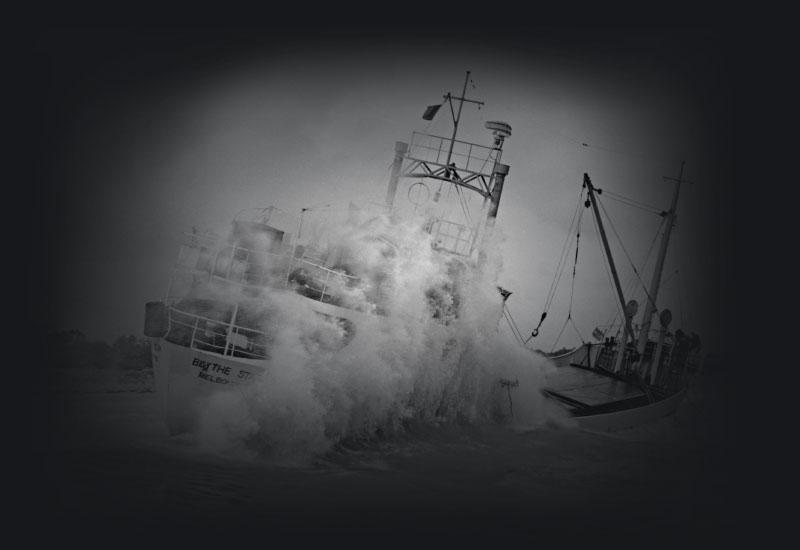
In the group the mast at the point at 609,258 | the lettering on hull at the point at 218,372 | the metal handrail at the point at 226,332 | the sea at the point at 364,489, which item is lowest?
the sea at the point at 364,489

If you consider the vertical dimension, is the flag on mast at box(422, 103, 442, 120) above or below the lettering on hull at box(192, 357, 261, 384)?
above

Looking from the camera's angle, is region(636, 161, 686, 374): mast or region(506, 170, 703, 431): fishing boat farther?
region(636, 161, 686, 374): mast

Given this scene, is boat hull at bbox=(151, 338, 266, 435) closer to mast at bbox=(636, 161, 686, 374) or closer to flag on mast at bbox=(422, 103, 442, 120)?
flag on mast at bbox=(422, 103, 442, 120)

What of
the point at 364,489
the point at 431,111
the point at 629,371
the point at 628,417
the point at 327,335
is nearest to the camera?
the point at 364,489

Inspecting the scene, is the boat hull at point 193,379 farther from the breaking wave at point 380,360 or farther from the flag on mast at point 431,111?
the flag on mast at point 431,111

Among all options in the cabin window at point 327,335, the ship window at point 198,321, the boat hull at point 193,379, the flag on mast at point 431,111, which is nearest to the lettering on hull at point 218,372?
the boat hull at point 193,379

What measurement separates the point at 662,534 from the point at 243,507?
31.1 ft

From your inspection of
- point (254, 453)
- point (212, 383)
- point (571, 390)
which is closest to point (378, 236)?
point (212, 383)

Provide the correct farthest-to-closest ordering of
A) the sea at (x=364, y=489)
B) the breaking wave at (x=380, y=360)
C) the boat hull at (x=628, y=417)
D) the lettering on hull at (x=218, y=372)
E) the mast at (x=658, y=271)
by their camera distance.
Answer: the mast at (x=658, y=271) → the boat hull at (x=628, y=417) → the lettering on hull at (x=218, y=372) → the breaking wave at (x=380, y=360) → the sea at (x=364, y=489)

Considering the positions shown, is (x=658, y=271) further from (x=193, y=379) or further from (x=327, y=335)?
(x=193, y=379)

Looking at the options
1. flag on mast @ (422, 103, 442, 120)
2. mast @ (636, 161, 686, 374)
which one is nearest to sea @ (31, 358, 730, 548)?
flag on mast @ (422, 103, 442, 120)

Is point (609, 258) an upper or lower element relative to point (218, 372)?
upper

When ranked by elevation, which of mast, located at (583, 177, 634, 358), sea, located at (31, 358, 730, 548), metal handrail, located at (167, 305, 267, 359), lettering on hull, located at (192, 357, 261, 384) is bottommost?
sea, located at (31, 358, 730, 548)

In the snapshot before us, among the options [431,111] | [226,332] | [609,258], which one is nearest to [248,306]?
[226,332]
